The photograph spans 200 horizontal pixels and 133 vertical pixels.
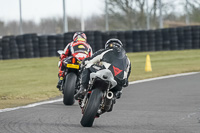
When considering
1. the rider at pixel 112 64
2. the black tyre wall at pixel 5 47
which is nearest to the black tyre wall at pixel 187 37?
the black tyre wall at pixel 5 47

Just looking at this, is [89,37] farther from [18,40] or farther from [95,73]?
[95,73]

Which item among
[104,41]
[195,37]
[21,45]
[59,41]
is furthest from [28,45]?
[195,37]

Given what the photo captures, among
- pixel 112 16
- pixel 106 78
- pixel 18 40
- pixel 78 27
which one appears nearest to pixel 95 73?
pixel 106 78

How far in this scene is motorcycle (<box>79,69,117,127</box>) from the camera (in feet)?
20.6

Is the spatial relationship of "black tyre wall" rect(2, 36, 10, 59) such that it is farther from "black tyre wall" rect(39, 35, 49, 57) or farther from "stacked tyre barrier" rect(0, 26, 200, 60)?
"black tyre wall" rect(39, 35, 49, 57)

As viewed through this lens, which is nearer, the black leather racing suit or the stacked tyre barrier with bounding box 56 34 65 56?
the black leather racing suit

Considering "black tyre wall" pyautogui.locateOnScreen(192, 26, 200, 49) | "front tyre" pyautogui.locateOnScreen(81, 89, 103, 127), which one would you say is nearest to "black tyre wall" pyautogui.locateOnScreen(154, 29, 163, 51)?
"black tyre wall" pyautogui.locateOnScreen(192, 26, 200, 49)

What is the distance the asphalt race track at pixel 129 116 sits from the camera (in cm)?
634

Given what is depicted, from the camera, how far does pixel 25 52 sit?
24.7 m

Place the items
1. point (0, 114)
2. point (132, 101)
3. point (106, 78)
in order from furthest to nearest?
point (132, 101) < point (0, 114) < point (106, 78)

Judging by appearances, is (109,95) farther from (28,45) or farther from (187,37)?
(187,37)

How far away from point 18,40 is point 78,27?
2983 centimetres

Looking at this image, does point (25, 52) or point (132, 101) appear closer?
point (132, 101)

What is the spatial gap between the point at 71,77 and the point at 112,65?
2.39 meters
